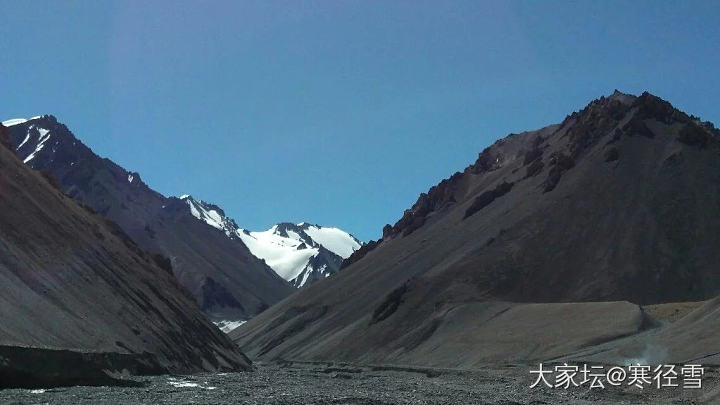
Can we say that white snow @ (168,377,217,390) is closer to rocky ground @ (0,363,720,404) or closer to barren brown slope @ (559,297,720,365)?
rocky ground @ (0,363,720,404)

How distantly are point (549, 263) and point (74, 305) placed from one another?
87.1 metres

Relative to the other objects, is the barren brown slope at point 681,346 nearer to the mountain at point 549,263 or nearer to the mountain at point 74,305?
the mountain at point 549,263

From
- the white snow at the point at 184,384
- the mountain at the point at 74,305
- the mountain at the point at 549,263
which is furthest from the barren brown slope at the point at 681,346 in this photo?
the mountain at the point at 74,305

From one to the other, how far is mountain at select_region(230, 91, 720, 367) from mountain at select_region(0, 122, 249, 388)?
33558 mm

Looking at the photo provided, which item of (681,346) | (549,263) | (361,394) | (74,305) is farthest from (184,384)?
(549,263)

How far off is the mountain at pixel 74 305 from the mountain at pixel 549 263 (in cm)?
3356

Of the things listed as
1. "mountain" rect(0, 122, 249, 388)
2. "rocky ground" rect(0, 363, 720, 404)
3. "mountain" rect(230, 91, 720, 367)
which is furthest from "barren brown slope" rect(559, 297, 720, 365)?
"mountain" rect(0, 122, 249, 388)

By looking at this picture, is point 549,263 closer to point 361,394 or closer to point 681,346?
point 681,346

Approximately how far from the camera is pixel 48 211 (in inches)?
3002

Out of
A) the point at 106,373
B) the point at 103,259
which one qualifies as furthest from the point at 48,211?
the point at 106,373

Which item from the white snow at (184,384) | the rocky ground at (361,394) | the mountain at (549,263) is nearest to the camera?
the rocky ground at (361,394)

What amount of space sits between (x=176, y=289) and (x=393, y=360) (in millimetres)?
32394

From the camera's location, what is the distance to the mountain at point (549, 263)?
10031cm

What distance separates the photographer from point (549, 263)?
129 meters
